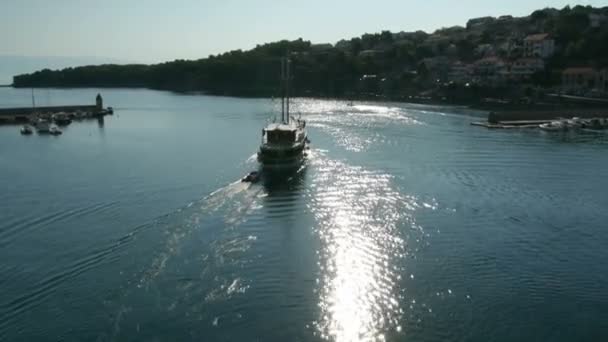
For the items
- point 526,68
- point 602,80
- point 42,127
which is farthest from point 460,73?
point 42,127

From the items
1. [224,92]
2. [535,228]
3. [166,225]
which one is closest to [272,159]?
[166,225]

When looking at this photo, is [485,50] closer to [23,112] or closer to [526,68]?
[526,68]

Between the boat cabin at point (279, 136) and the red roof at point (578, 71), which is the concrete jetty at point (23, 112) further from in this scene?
the red roof at point (578, 71)

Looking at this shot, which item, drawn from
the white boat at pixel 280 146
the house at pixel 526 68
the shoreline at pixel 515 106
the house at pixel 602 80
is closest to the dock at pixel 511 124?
the shoreline at pixel 515 106

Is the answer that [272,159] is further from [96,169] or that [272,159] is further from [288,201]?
[96,169]

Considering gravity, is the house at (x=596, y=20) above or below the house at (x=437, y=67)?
above

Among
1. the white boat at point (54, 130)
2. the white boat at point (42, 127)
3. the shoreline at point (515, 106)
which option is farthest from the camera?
the shoreline at point (515, 106)
